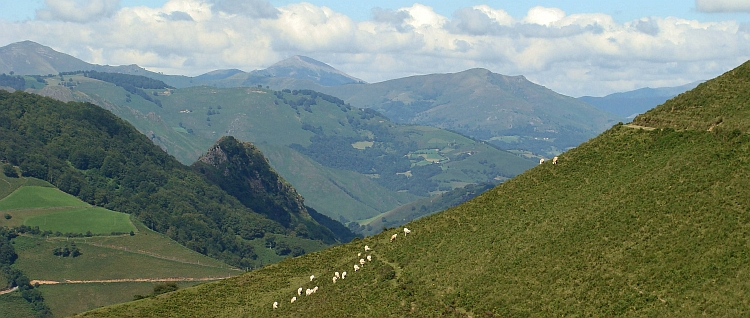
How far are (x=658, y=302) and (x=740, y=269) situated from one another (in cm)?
848

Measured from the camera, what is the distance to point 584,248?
10369cm

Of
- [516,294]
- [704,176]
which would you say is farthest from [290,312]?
[704,176]

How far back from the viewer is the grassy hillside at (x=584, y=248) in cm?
9162

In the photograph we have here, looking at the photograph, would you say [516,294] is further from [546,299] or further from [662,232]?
[662,232]

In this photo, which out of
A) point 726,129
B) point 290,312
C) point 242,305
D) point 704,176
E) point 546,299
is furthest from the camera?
point 242,305

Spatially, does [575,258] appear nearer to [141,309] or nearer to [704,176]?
[704,176]

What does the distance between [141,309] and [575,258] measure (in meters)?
72.0

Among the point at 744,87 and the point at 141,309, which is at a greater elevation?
the point at 744,87

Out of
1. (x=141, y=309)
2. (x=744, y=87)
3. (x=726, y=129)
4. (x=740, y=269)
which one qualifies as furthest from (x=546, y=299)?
(x=141, y=309)

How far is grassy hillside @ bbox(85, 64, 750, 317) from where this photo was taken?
91625mm

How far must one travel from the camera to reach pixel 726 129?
374 ft

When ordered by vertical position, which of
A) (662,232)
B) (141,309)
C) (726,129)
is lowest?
(141,309)

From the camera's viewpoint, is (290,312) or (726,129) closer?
(726,129)

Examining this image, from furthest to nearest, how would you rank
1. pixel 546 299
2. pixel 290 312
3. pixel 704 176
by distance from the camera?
1. pixel 290 312
2. pixel 704 176
3. pixel 546 299
